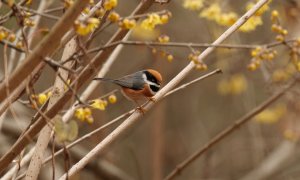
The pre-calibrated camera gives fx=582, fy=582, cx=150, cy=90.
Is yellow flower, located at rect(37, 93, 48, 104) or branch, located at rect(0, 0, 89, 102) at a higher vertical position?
yellow flower, located at rect(37, 93, 48, 104)

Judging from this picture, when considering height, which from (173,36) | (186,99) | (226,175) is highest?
(173,36)

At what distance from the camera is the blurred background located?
489cm

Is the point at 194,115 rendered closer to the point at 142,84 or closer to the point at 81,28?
the point at 142,84

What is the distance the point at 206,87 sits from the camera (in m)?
7.08

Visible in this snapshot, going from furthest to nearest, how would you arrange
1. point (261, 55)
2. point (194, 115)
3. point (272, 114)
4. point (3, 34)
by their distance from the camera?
point (194, 115)
point (272, 114)
point (261, 55)
point (3, 34)

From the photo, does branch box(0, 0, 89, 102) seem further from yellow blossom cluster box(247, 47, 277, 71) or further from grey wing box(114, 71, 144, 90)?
grey wing box(114, 71, 144, 90)

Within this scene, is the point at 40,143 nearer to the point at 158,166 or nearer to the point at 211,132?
the point at 158,166

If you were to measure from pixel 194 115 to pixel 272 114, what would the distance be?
4.87ft

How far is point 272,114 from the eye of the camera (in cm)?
554

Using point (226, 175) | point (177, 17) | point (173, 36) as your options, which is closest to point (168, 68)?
point (173, 36)

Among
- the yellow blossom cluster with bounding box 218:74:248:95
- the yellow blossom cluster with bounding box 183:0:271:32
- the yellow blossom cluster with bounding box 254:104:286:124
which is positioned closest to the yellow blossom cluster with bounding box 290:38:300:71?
the yellow blossom cluster with bounding box 183:0:271:32

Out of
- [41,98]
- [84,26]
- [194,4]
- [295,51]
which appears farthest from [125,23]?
[194,4]

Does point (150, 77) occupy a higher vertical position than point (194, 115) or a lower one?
lower

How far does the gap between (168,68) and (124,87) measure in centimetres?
291
